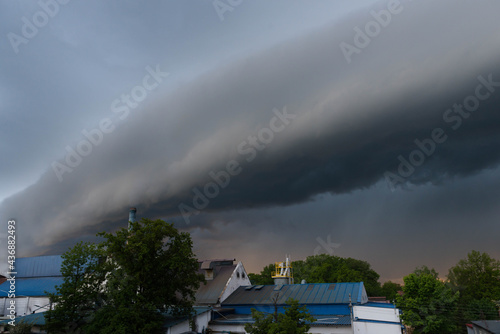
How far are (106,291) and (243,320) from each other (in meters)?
16.9

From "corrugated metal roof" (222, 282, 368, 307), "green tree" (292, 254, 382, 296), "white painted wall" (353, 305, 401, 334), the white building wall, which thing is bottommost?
"white painted wall" (353, 305, 401, 334)

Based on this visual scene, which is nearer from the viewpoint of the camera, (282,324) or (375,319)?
(282,324)

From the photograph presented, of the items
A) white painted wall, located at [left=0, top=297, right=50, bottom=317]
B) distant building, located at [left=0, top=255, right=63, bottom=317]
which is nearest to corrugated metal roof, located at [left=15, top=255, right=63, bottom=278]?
distant building, located at [left=0, top=255, right=63, bottom=317]

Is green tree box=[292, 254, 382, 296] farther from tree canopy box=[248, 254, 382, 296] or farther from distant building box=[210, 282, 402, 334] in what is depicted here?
distant building box=[210, 282, 402, 334]

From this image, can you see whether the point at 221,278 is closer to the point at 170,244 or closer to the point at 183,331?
the point at 183,331

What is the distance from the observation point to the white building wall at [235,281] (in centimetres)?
4784

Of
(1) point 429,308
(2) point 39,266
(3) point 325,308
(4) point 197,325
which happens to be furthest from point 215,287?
(2) point 39,266

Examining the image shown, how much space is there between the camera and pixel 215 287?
48.5 metres

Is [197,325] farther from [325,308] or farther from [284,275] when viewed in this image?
[284,275]

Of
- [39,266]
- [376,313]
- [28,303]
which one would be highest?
[39,266]

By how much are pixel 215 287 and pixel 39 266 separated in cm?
4081

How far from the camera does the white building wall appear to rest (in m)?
47.8

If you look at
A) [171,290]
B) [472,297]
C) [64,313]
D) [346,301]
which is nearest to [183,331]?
[171,290]

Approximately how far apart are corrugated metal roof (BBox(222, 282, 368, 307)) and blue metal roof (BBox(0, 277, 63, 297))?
33.2m
